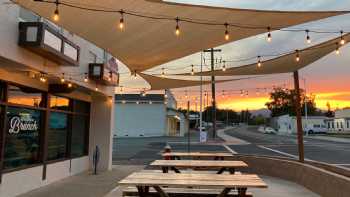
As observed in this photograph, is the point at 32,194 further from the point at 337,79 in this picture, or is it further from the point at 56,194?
the point at 337,79

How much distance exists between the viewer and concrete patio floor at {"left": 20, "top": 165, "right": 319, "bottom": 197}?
25.8 ft

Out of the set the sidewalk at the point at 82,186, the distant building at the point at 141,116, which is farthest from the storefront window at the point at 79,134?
the distant building at the point at 141,116

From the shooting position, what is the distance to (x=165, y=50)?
7949 millimetres

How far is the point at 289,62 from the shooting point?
30.7 ft

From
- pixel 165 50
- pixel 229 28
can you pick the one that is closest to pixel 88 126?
pixel 165 50

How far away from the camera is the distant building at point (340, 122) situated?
63.3m

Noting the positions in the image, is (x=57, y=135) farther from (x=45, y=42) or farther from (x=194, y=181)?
(x=194, y=181)

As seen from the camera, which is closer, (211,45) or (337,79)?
(211,45)

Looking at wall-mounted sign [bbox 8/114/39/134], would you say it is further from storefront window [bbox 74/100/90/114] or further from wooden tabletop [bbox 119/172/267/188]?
wooden tabletop [bbox 119/172/267/188]

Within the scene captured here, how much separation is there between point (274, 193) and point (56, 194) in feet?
15.9

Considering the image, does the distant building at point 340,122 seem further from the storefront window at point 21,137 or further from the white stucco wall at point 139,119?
the storefront window at point 21,137

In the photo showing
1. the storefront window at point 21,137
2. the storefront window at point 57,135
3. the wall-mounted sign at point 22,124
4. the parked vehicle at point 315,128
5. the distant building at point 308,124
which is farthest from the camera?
the distant building at point 308,124

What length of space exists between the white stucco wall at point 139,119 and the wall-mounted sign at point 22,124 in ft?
108

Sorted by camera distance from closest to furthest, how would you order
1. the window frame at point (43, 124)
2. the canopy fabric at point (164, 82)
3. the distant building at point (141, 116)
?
the window frame at point (43, 124) → the canopy fabric at point (164, 82) → the distant building at point (141, 116)
